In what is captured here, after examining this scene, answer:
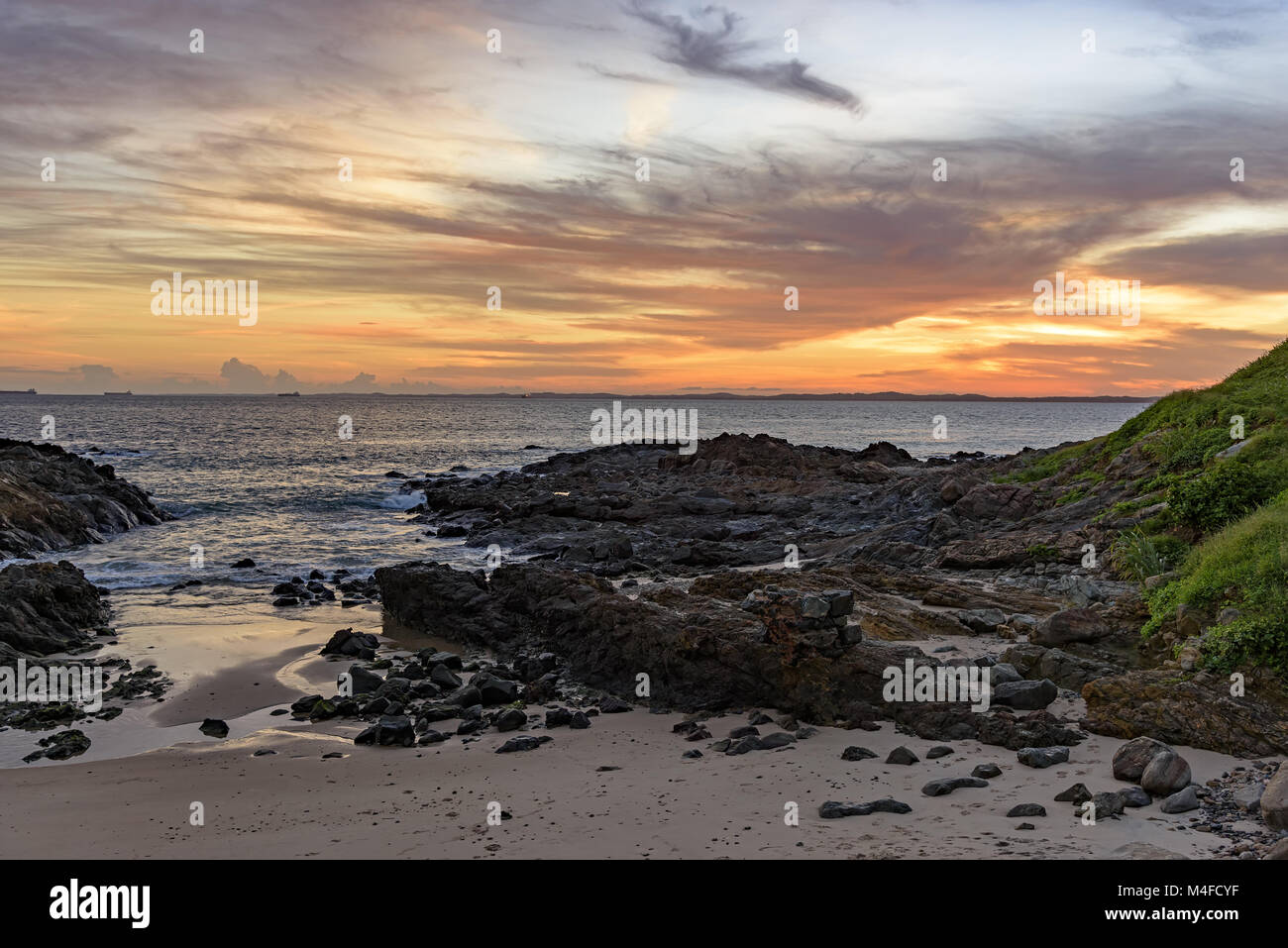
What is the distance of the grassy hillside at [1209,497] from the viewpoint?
37.4ft

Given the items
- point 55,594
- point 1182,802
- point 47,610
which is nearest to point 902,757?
point 1182,802

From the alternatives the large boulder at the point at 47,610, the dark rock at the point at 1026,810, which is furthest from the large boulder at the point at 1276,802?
the large boulder at the point at 47,610

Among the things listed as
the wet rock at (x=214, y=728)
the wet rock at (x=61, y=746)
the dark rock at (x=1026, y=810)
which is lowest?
the wet rock at (x=214, y=728)

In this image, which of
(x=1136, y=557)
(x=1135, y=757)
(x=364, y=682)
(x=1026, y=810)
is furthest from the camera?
(x=1136, y=557)

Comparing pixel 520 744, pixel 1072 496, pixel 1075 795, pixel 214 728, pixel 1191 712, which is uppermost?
pixel 1072 496

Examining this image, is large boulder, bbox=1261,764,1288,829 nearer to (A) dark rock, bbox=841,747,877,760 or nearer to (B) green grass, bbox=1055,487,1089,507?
(A) dark rock, bbox=841,747,877,760

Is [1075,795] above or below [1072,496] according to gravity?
below

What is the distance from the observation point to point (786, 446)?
4728cm

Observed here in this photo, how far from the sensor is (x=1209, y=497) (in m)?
17.4

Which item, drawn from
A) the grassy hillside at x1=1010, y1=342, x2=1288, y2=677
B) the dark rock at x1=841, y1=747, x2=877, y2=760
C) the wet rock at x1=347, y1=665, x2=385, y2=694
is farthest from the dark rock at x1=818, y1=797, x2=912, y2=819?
the wet rock at x1=347, y1=665, x2=385, y2=694

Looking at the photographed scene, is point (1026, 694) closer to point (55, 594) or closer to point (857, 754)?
point (857, 754)

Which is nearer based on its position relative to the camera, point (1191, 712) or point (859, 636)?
point (1191, 712)

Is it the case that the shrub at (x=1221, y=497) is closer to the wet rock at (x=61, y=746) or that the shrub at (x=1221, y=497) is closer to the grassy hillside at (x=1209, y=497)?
the grassy hillside at (x=1209, y=497)
